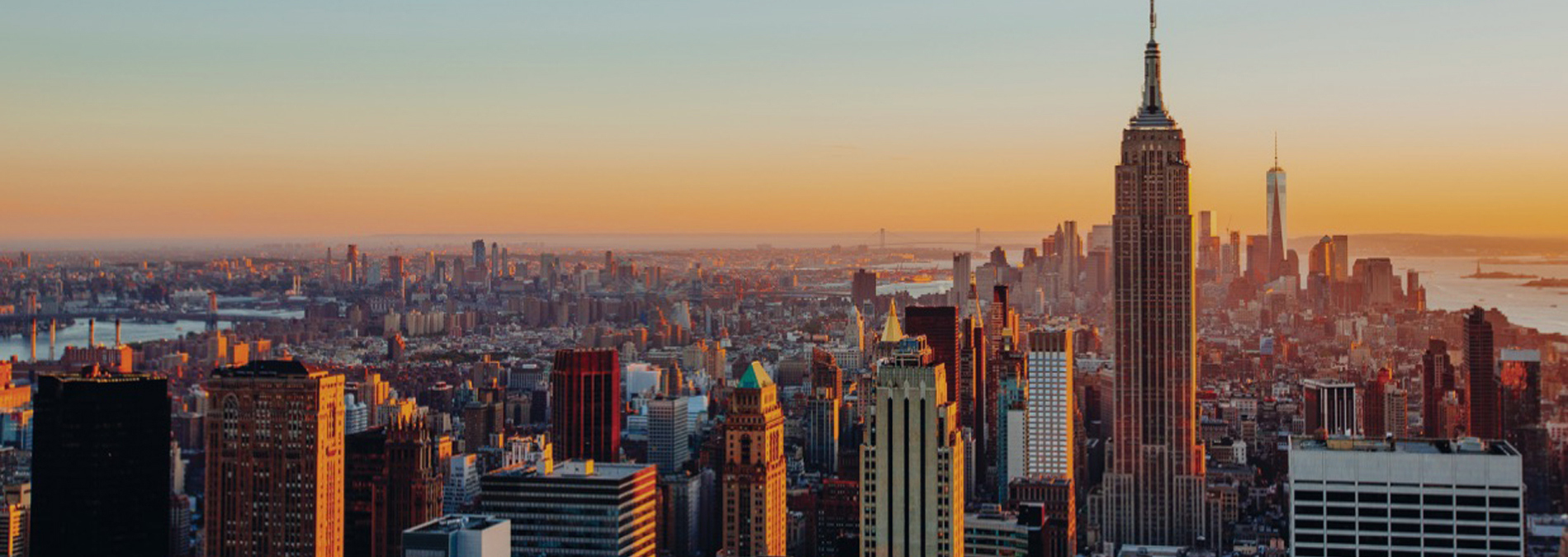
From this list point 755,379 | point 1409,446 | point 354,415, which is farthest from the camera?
point 755,379

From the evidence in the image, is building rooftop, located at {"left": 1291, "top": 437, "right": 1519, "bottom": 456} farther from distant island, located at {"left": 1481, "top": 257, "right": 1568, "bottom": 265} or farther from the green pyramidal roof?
the green pyramidal roof

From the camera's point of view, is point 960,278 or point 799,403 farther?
point 960,278

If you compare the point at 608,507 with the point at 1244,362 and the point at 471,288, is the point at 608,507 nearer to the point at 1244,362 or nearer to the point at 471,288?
the point at 471,288

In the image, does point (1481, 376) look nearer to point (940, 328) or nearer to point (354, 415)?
point (940, 328)

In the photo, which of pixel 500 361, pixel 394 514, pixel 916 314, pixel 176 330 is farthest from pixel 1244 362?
pixel 176 330

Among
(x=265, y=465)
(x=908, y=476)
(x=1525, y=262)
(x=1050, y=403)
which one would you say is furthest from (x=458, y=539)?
(x=1050, y=403)

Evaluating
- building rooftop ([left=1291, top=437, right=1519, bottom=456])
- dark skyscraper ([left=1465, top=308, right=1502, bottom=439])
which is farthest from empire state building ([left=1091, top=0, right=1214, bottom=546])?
building rooftop ([left=1291, top=437, right=1519, bottom=456])

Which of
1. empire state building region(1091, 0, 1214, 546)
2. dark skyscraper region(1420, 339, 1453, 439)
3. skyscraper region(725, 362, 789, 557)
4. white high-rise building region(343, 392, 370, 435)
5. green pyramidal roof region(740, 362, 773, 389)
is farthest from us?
empire state building region(1091, 0, 1214, 546)
